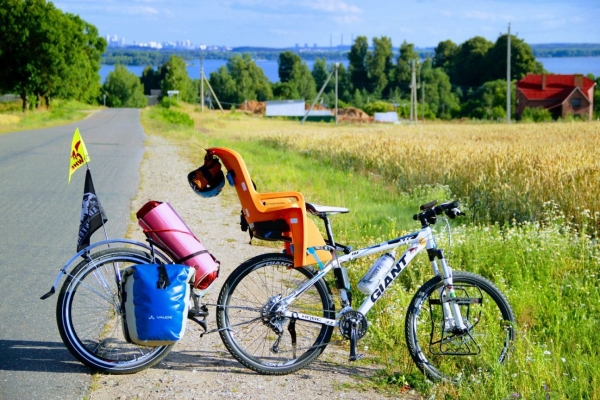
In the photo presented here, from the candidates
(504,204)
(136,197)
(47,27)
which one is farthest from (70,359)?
(47,27)

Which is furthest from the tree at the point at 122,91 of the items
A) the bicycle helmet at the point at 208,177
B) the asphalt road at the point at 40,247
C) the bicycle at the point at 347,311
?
the bicycle at the point at 347,311

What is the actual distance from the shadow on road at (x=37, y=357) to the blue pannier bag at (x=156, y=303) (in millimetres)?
635

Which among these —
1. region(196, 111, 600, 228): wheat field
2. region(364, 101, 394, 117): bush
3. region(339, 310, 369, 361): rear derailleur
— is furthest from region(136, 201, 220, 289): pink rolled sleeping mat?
region(364, 101, 394, 117): bush

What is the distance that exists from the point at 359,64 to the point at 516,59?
35.0 meters

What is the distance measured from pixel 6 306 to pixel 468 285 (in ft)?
12.8

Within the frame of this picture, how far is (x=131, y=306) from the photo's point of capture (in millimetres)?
4699

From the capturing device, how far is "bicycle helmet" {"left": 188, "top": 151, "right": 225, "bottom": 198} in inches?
191

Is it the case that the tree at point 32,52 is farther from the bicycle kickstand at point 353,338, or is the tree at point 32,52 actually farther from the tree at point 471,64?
the tree at point 471,64

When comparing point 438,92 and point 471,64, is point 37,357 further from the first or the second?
point 471,64

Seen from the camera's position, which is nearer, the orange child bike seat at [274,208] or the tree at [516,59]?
the orange child bike seat at [274,208]

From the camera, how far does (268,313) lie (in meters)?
4.97

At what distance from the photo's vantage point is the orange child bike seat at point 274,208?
4723mm

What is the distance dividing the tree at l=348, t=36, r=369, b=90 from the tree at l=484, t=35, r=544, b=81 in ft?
97.9

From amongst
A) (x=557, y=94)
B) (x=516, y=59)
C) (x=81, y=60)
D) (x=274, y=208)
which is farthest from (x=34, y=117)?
(x=516, y=59)
